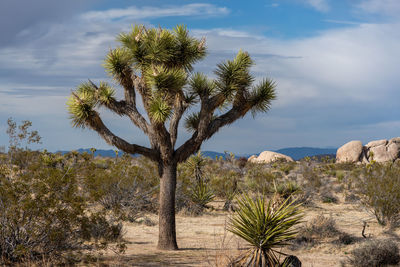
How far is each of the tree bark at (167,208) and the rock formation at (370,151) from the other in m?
38.4

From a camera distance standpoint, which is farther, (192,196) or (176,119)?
(192,196)

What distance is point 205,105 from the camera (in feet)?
39.2

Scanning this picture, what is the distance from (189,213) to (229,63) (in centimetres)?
870

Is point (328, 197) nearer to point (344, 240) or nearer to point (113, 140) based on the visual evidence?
point (344, 240)

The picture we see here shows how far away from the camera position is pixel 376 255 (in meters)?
9.84

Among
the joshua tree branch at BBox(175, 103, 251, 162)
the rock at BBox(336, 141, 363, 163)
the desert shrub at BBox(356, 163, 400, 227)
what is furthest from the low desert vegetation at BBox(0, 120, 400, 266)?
the rock at BBox(336, 141, 363, 163)

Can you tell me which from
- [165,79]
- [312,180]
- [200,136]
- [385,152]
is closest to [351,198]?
[312,180]

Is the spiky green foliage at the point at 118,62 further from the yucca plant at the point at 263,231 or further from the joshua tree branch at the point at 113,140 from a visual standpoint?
the yucca plant at the point at 263,231

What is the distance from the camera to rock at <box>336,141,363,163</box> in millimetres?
47594

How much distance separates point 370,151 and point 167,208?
39.9 m

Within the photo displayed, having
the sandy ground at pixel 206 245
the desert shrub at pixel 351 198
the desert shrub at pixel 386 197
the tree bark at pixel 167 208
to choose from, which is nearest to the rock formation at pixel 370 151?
the desert shrub at pixel 351 198

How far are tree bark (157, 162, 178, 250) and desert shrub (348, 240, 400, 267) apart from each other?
14.9ft

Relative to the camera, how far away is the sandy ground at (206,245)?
33.2 ft

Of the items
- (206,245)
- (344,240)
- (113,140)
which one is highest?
(113,140)
